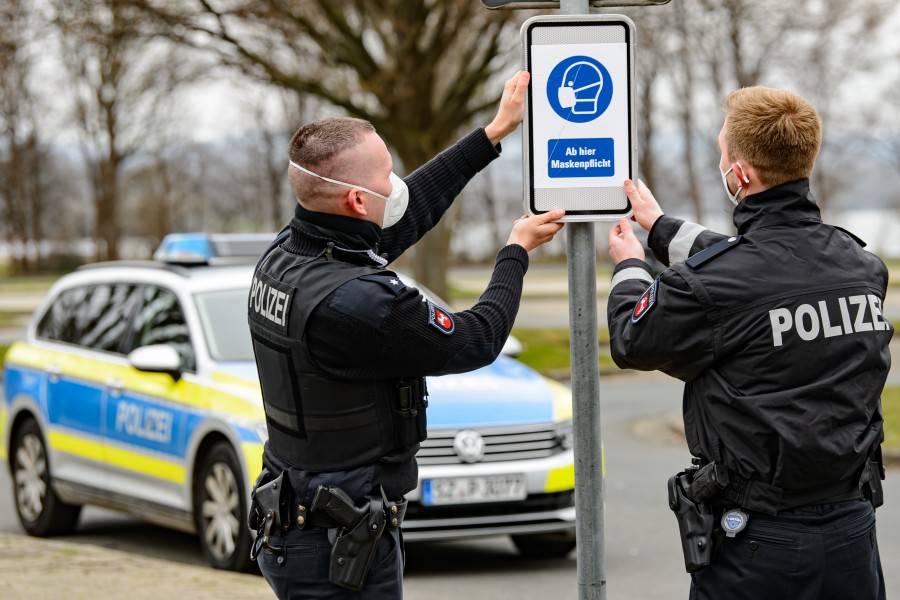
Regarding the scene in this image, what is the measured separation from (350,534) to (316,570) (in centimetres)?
16

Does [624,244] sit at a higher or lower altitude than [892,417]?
higher

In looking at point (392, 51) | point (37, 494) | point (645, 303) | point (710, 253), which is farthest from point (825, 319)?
point (392, 51)

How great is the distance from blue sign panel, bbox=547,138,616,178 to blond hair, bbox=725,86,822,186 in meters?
0.33

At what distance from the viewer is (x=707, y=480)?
323 cm

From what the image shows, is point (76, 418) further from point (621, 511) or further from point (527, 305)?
point (527, 305)

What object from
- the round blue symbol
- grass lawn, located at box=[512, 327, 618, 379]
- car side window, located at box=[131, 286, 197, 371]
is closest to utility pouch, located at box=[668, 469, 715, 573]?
the round blue symbol

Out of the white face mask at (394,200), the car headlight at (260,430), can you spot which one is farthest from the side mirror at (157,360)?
the white face mask at (394,200)

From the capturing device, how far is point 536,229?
137 inches

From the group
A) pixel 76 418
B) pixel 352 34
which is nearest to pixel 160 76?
pixel 352 34

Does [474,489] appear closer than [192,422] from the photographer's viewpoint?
Yes

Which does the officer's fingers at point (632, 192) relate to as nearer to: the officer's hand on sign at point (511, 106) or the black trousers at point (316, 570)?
the officer's hand on sign at point (511, 106)

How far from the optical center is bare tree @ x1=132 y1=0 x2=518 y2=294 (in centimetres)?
2044

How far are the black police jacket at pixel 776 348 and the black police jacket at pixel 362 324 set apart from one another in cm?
41

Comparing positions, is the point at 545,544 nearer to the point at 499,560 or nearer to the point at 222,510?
the point at 499,560
